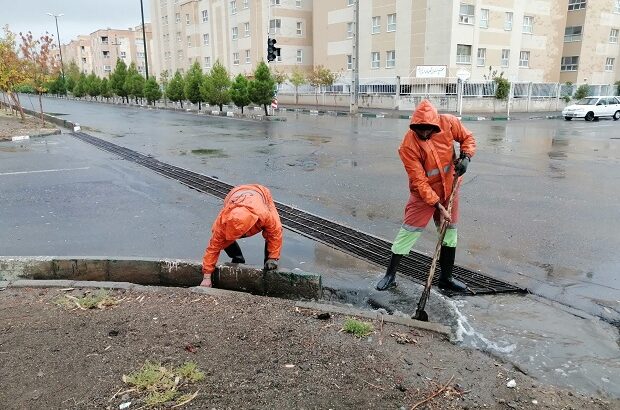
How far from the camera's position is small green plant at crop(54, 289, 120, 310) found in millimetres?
Result: 3711

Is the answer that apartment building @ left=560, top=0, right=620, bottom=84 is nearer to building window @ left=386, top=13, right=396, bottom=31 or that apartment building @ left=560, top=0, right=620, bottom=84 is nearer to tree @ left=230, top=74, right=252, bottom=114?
building window @ left=386, top=13, right=396, bottom=31

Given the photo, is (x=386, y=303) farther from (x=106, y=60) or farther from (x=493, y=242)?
(x=106, y=60)

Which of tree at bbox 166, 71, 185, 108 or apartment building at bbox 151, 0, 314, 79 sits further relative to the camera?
apartment building at bbox 151, 0, 314, 79

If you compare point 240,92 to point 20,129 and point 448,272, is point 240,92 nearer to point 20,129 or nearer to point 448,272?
point 20,129

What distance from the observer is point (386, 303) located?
14.0 feet

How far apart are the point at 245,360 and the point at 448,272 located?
2285 millimetres

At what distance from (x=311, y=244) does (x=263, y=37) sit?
149ft

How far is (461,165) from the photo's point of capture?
420cm

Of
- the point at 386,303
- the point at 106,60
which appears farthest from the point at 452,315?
the point at 106,60

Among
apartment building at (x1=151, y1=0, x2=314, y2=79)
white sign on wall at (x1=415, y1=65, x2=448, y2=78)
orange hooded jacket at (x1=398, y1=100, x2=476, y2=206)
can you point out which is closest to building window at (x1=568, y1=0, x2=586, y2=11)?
white sign on wall at (x1=415, y1=65, x2=448, y2=78)

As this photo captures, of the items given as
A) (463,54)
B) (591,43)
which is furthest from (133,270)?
(591,43)

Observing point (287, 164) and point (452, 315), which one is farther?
point (287, 164)

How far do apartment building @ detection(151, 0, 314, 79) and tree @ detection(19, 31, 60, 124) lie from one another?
26.1 metres

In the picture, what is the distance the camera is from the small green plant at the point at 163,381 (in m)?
2.57
